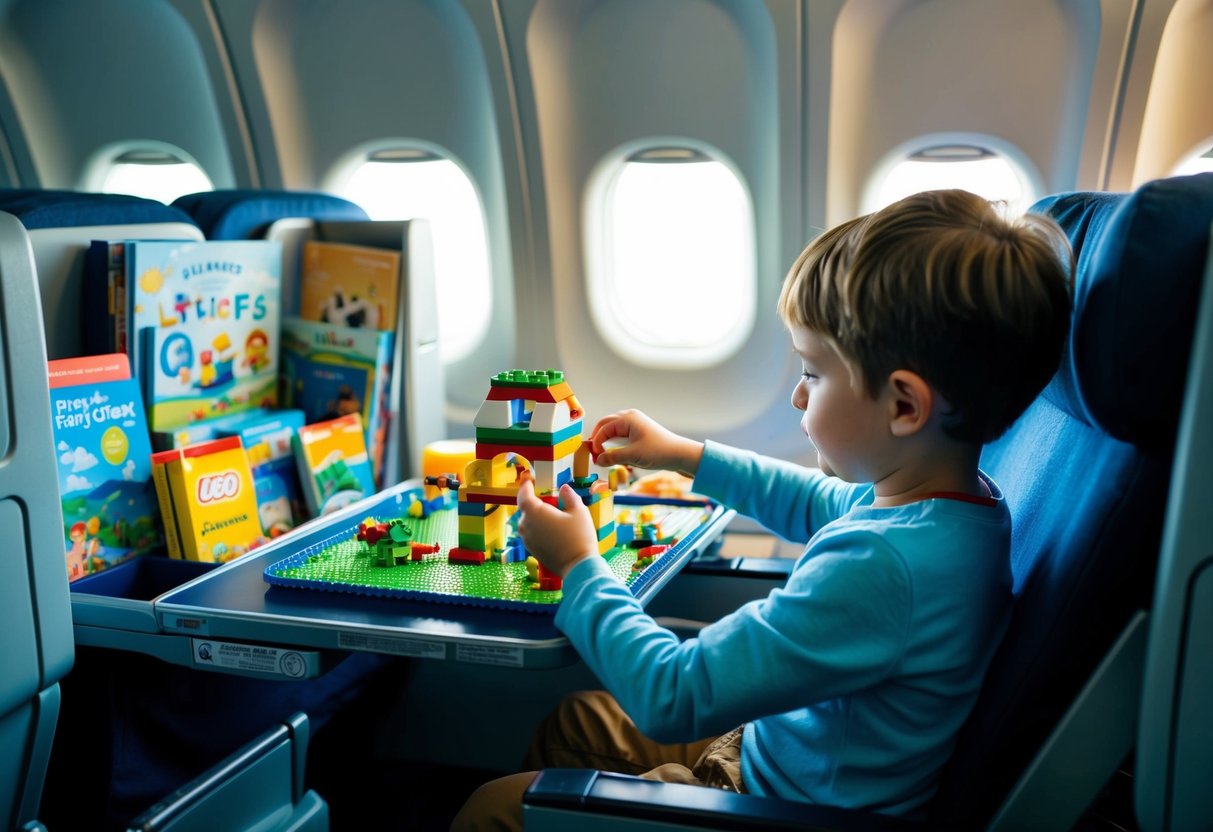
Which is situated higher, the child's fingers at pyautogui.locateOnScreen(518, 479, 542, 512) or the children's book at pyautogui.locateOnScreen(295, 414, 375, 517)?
the child's fingers at pyautogui.locateOnScreen(518, 479, 542, 512)

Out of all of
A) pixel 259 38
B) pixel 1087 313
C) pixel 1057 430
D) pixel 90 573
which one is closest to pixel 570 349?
pixel 259 38

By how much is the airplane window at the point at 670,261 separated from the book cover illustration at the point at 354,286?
36.4 inches

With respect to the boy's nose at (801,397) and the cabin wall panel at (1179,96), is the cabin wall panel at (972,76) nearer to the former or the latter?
the cabin wall panel at (1179,96)

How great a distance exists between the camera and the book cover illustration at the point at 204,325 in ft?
6.32

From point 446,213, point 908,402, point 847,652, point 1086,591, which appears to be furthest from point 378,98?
point 1086,591

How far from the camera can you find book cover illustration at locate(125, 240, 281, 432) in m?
1.93

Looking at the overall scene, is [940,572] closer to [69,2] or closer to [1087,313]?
[1087,313]

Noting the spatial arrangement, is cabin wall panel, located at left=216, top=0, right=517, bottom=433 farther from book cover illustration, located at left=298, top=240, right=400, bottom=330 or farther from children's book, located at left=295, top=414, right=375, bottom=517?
children's book, located at left=295, top=414, right=375, bottom=517

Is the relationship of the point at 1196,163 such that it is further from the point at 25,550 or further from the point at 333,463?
the point at 25,550

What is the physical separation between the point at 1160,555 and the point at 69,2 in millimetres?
3842

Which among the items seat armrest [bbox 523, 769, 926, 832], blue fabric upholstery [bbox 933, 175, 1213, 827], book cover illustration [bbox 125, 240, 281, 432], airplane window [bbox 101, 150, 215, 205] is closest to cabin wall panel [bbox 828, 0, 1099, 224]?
blue fabric upholstery [bbox 933, 175, 1213, 827]

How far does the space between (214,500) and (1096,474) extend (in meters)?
1.49

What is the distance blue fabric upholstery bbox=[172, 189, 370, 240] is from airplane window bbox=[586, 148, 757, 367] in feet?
2.79

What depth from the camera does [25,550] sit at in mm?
1345
